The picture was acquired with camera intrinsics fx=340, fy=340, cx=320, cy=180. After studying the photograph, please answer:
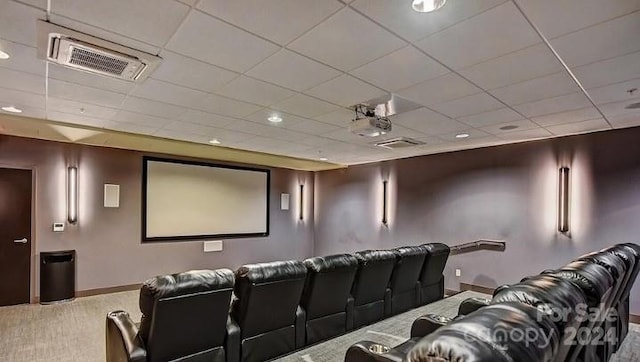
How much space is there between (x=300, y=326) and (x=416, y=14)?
108 inches

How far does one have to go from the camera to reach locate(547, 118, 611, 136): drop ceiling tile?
14.5 ft

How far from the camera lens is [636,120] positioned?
14.2 feet

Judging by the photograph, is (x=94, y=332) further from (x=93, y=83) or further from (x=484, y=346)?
(x=484, y=346)

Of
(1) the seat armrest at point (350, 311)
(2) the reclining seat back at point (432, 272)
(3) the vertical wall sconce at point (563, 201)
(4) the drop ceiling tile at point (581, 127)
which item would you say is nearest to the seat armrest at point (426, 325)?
(1) the seat armrest at point (350, 311)

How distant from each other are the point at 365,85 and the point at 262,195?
573cm

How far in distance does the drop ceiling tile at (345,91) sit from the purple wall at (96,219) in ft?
15.3

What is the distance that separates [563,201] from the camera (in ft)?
16.8

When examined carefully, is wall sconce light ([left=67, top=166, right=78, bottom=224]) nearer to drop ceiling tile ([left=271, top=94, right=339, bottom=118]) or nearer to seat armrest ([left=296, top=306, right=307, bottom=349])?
drop ceiling tile ([left=271, top=94, right=339, bottom=118])

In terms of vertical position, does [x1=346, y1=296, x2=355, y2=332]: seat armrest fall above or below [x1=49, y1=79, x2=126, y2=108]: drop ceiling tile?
below

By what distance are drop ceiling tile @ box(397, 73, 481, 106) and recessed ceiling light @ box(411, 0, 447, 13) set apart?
43.3 inches

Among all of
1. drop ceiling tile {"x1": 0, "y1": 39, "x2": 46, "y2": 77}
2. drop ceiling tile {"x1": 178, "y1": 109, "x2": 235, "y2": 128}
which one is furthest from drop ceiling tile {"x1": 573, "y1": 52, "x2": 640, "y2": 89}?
drop ceiling tile {"x1": 0, "y1": 39, "x2": 46, "y2": 77}

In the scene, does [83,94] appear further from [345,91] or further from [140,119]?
[345,91]

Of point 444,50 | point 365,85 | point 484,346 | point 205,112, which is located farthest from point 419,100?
point 484,346

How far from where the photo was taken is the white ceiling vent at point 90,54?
7.43 feet
